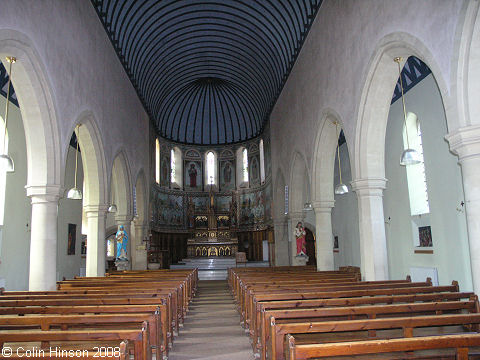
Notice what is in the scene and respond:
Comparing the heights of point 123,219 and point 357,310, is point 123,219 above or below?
above

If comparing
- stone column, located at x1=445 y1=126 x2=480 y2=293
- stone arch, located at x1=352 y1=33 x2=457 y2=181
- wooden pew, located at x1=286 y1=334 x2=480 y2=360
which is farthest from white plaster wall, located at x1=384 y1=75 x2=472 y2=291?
wooden pew, located at x1=286 y1=334 x2=480 y2=360

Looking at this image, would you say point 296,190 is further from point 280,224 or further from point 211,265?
point 211,265

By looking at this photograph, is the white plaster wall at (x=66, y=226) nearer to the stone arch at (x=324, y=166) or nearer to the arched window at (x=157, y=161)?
the stone arch at (x=324, y=166)

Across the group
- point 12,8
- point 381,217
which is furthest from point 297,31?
point 12,8

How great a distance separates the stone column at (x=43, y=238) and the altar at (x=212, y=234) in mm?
17520

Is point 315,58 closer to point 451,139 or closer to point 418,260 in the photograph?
point 418,260

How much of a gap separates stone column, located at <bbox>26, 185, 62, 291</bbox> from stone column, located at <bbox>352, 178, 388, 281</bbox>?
298 inches

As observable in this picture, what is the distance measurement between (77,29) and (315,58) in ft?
26.2

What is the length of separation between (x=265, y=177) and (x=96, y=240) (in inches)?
614

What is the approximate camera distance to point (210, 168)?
32.4 m

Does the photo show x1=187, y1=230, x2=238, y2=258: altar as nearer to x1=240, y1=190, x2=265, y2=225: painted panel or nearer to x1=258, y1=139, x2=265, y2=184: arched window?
x1=240, y1=190, x2=265, y2=225: painted panel

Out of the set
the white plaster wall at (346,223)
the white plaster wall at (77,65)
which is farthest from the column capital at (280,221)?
the white plaster wall at (77,65)

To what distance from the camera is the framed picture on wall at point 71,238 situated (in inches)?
669

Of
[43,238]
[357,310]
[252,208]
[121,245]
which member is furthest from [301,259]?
[357,310]
